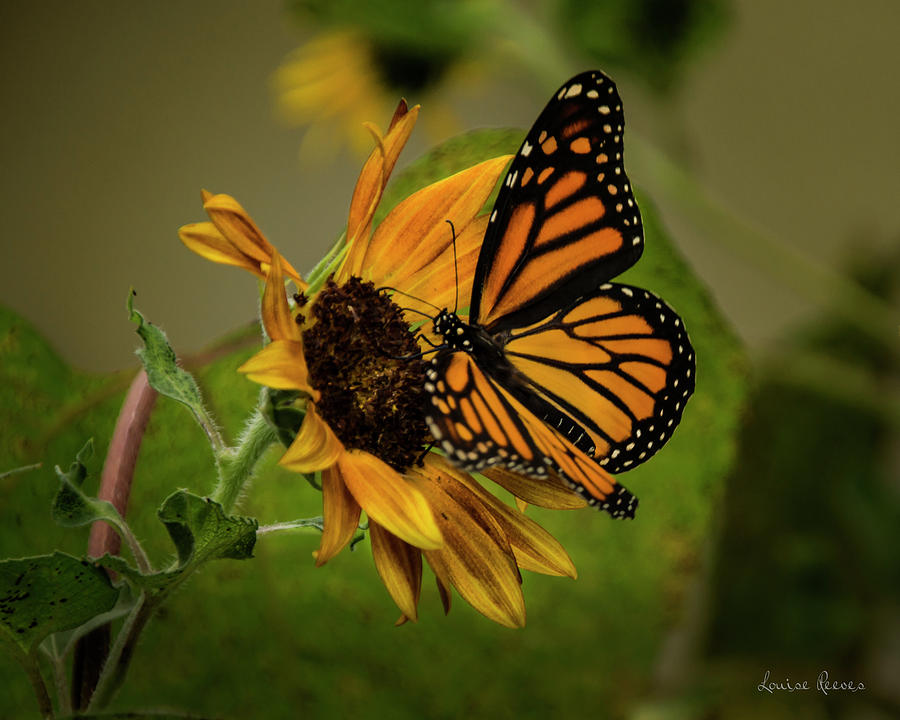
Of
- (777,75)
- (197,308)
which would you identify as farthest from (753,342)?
(197,308)

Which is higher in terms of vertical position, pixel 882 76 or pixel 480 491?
pixel 882 76

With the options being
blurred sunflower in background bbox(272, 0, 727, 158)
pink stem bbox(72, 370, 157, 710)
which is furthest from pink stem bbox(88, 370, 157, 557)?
blurred sunflower in background bbox(272, 0, 727, 158)

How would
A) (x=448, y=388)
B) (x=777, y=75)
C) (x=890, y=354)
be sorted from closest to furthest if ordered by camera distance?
(x=448, y=388), (x=890, y=354), (x=777, y=75)

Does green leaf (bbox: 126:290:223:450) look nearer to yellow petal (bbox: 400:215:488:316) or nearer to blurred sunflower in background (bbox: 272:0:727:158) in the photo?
yellow petal (bbox: 400:215:488:316)

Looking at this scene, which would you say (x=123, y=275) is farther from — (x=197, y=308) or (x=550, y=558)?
(x=550, y=558)
